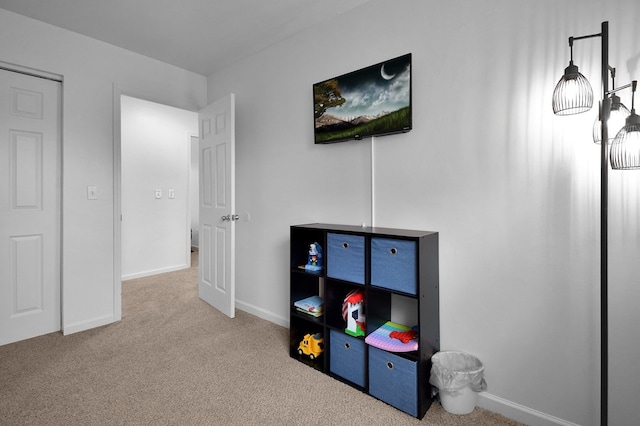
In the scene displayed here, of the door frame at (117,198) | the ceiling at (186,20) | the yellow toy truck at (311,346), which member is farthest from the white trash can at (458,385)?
the door frame at (117,198)

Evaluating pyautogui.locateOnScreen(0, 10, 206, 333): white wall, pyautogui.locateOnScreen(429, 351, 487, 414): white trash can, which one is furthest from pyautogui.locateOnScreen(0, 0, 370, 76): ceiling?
pyautogui.locateOnScreen(429, 351, 487, 414): white trash can

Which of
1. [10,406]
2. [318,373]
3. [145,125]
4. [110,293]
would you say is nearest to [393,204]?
[318,373]

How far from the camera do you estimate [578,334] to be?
4.91ft

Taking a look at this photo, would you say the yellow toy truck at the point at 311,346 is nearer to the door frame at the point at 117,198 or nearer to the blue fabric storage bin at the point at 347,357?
the blue fabric storage bin at the point at 347,357

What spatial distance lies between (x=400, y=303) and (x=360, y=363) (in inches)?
17.7

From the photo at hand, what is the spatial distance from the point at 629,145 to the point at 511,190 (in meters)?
0.54

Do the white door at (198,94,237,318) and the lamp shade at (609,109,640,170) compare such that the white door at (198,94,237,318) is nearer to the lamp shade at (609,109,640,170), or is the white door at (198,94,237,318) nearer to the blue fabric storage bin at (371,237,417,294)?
the blue fabric storage bin at (371,237,417,294)

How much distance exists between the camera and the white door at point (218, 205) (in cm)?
284

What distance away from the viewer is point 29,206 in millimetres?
2559

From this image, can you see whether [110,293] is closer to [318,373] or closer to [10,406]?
[10,406]

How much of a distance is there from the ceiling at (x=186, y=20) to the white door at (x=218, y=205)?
52 centimetres

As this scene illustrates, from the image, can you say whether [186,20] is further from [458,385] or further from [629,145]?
[458,385]

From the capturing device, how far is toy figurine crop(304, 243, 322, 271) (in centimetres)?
226

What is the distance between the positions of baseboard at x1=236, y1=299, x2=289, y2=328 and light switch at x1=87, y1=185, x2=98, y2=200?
1.62 m
